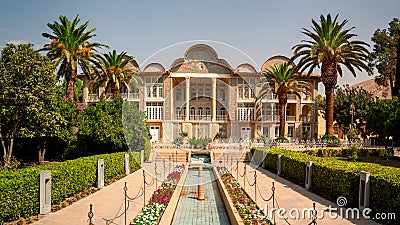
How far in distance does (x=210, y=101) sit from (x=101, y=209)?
31.4 m

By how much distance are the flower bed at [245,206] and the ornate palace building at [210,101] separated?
22835 mm

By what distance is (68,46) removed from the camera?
2369 centimetres

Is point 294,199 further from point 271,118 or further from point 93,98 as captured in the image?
point 93,98

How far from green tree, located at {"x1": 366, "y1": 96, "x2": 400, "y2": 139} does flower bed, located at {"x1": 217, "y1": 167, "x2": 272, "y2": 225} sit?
17.1 metres

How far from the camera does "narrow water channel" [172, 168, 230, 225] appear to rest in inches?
422

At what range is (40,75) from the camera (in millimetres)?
18703

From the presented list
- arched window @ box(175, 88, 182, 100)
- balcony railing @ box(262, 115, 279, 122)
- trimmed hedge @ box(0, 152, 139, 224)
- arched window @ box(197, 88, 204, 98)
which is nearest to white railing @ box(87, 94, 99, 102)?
arched window @ box(175, 88, 182, 100)

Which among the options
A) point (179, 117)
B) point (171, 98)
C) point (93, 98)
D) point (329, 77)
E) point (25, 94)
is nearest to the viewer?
point (25, 94)

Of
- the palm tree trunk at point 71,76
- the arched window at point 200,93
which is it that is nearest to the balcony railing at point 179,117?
the arched window at point 200,93

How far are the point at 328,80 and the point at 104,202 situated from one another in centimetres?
2120

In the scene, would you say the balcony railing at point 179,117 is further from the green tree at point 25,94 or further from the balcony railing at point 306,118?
the green tree at point 25,94

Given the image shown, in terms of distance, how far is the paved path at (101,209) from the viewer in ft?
31.0

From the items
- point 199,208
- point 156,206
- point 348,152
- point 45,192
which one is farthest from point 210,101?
point 45,192

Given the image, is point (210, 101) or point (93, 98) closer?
point (93, 98)
